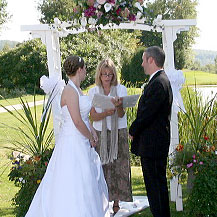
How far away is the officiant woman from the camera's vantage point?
4.03 meters

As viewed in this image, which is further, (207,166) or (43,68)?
(43,68)

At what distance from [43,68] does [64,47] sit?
281cm

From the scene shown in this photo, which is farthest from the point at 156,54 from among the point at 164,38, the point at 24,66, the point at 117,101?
the point at 24,66

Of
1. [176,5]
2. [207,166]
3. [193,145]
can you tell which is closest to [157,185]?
[207,166]

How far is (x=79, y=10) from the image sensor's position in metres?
3.93

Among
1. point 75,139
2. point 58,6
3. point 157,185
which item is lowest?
point 157,185

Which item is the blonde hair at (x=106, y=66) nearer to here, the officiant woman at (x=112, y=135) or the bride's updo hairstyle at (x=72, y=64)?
the officiant woman at (x=112, y=135)

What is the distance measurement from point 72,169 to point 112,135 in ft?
2.59

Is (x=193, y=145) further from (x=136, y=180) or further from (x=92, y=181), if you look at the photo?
(x=136, y=180)

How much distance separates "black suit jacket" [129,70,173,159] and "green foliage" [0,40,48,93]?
13257mm

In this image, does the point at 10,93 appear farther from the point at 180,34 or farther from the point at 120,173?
the point at 180,34

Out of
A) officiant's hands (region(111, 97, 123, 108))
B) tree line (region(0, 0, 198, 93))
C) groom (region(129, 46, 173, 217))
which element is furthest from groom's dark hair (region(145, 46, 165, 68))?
tree line (region(0, 0, 198, 93))

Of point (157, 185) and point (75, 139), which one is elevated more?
point (75, 139)

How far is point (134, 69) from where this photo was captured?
17.5 m
